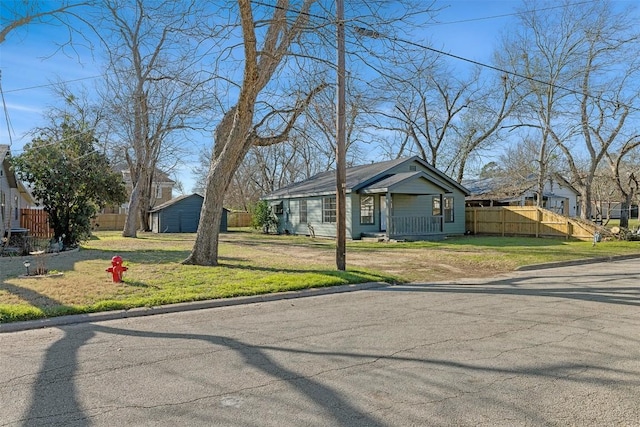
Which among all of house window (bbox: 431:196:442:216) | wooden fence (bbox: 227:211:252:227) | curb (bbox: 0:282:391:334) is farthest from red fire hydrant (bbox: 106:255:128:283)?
wooden fence (bbox: 227:211:252:227)

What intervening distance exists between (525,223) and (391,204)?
792 cm

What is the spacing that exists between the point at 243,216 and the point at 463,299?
38.6 m

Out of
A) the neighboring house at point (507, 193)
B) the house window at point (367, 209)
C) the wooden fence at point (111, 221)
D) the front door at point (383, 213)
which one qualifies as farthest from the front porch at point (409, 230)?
the wooden fence at point (111, 221)

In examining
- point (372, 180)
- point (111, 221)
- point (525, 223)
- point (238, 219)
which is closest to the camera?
point (372, 180)

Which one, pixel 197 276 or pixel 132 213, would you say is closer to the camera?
pixel 197 276

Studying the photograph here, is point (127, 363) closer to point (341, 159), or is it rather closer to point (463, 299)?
point (463, 299)

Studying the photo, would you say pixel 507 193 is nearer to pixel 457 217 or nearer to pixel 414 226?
pixel 457 217

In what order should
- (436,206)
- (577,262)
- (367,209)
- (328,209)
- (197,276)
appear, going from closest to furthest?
(197,276) → (577,262) → (367,209) → (328,209) → (436,206)

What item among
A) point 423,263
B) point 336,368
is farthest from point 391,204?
point 336,368

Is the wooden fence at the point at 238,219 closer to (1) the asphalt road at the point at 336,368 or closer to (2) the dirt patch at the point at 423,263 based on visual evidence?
(2) the dirt patch at the point at 423,263

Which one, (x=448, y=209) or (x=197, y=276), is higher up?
(x=448, y=209)

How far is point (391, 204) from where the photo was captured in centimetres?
2323

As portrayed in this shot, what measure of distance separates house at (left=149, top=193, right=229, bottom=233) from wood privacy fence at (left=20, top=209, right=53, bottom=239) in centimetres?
1096

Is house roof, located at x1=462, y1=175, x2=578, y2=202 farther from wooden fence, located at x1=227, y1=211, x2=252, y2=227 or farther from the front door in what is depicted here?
wooden fence, located at x1=227, y1=211, x2=252, y2=227
